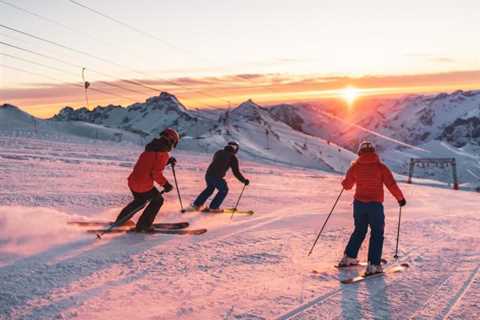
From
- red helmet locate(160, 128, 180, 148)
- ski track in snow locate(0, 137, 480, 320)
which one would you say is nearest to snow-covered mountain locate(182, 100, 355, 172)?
ski track in snow locate(0, 137, 480, 320)

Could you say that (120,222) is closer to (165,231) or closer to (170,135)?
(165,231)

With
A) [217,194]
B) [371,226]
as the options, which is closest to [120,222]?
[217,194]

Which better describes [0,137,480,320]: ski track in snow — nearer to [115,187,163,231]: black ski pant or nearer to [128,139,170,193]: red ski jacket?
[115,187,163,231]: black ski pant

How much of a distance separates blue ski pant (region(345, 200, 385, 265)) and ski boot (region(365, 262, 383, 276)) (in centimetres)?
5

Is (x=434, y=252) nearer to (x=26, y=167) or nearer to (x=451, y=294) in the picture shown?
(x=451, y=294)

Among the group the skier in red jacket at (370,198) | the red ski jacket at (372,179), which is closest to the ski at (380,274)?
the skier in red jacket at (370,198)

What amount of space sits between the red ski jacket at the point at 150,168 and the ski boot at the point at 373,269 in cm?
391

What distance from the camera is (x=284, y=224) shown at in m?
11.6

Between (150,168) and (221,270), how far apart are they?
9.34ft

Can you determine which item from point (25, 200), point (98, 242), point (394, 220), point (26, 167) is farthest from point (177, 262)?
point (26, 167)

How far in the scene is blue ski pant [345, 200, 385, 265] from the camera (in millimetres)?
7504

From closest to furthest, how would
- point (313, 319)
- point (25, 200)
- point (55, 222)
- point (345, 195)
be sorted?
point (313, 319) → point (55, 222) → point (25, 200) → point (345, 195)

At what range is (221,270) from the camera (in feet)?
23.9

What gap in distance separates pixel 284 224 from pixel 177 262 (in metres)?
4.47
